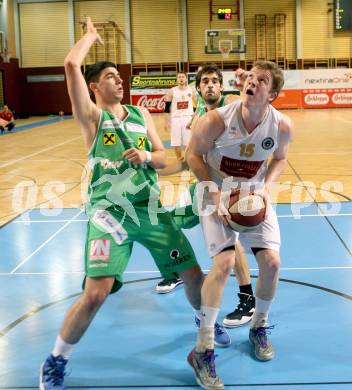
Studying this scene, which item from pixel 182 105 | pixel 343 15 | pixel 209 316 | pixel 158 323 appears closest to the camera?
pixel 209 316

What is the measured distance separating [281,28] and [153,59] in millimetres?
7135

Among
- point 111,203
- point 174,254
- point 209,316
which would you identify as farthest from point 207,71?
point 209,316

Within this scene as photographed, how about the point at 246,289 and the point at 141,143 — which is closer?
the point at 141,143

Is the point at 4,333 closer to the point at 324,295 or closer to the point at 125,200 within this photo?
the point at 125,200

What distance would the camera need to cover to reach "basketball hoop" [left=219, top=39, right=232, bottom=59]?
30277mm

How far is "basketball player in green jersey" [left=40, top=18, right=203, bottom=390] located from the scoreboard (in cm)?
2852

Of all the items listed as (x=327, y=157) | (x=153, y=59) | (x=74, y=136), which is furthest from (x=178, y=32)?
(x=327, y=157)

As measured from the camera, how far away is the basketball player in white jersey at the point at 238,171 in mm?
3525

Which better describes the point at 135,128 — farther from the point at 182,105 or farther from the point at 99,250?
the point at 182,105

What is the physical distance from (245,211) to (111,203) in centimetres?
84

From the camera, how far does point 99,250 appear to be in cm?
339

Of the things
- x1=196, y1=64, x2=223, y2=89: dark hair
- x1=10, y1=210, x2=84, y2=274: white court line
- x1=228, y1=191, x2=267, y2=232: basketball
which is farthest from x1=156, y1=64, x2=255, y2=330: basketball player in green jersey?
x1=10, y1=210, x2=84, y2=274: white court line

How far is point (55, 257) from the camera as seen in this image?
6.14 metres

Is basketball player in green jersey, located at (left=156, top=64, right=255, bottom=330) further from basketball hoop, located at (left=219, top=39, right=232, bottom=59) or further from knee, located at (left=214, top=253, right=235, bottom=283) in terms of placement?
basketball hoop, located at (left=219, top=39, right=232, bottom=59)
